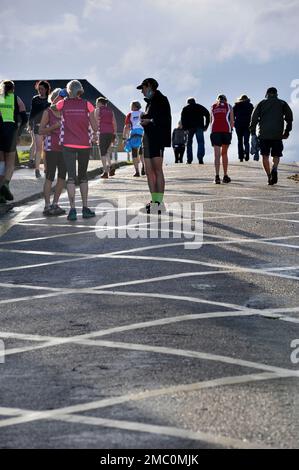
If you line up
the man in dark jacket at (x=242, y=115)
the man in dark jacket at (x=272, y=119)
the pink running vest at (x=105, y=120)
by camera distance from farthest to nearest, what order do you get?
1. the man in dark jacket at (x=242, y=115)
2. the pink running vest at (x=105, y=120)
3. the man in dark jacket at (x=272, y=119)

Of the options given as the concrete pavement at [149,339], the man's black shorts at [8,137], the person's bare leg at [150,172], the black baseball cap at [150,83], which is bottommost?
the concrete pavement at [149,339]

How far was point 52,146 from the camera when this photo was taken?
51.0 ft

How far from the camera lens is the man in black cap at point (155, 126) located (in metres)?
15.8

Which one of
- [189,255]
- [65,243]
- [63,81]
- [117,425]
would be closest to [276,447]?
[117,425]

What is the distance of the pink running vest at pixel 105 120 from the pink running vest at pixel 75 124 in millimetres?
10167

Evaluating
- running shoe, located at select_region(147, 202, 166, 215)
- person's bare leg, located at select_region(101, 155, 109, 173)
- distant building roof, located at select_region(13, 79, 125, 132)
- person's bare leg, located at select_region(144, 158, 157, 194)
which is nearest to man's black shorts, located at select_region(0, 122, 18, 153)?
person's bare leg, located at select_region(144, 158, 157, 194)

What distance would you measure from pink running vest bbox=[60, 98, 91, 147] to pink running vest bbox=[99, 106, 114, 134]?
10167mm

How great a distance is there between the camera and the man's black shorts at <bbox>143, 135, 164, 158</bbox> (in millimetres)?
15945

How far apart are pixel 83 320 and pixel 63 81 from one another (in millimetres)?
114759

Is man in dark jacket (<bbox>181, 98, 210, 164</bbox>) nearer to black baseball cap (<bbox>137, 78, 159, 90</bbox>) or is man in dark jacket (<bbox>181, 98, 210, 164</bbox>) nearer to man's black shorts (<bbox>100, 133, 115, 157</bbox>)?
man's black shorts (<bbox>100, 133, 115, 157</bbox>)

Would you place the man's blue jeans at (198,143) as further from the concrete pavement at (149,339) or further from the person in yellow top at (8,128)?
the concrete pavement at (149,339)

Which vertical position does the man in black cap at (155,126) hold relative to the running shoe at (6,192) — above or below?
above

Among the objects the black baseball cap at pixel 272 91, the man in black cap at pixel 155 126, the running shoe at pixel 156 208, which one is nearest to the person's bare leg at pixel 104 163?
the black baseball cap at pixel 272 91

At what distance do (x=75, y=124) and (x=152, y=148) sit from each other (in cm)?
165
